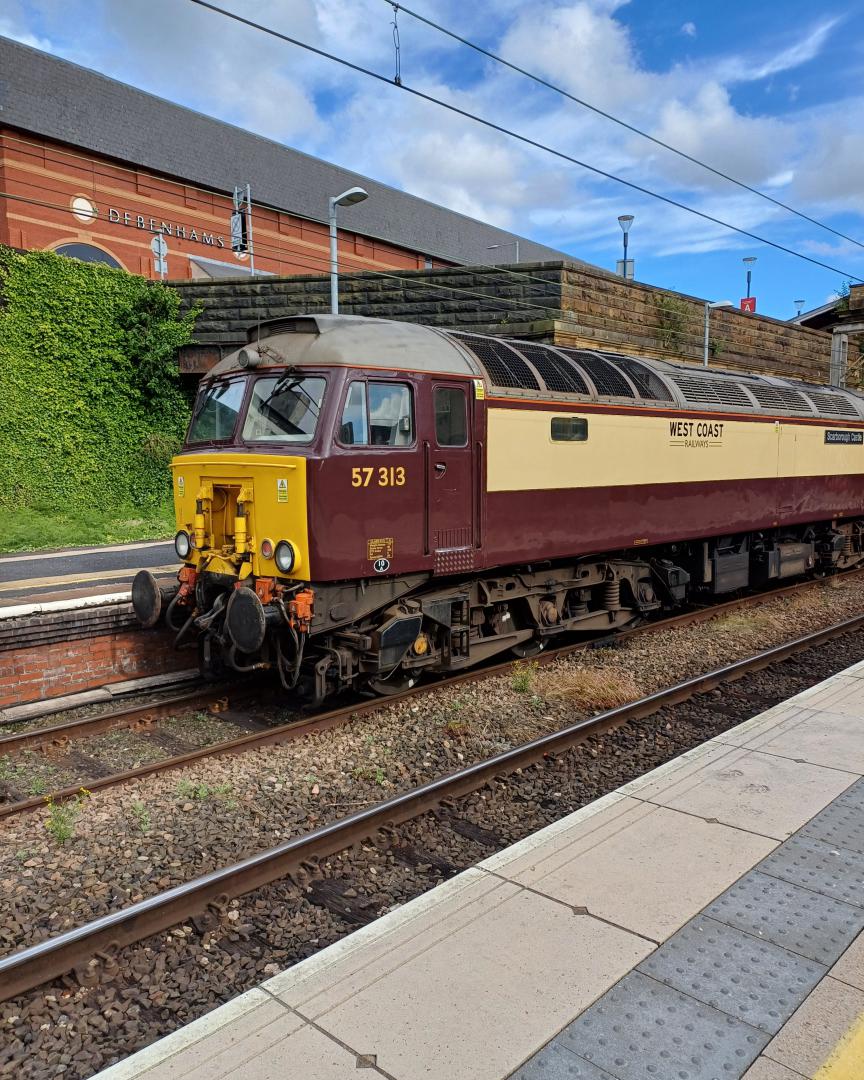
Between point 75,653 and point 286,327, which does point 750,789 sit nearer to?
point 286,327

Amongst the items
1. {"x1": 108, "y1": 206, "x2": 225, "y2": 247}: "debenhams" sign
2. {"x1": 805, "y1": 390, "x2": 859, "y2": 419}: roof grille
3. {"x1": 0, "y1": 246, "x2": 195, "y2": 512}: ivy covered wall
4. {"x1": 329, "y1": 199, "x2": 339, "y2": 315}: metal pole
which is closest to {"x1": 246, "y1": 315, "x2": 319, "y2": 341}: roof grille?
{"x1": 329, "y1": 199, "x2": 339, "y2": 315}: metal pole

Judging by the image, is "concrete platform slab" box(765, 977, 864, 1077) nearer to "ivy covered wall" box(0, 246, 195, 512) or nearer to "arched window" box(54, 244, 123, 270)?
"ivy covered wall" box(0, 246, 195, 512)

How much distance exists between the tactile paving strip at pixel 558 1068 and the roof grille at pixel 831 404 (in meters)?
12.9

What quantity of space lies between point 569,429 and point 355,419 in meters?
2.91

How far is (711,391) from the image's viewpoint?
11312 millimetres

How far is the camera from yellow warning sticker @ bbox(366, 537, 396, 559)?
281 inches

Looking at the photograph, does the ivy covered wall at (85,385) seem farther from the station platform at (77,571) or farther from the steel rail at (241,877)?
the steel rail at (241,877)

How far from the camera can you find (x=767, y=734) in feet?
21.9

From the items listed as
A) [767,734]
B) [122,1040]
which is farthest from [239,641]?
[767,734]

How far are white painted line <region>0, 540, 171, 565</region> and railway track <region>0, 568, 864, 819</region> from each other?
6667mm

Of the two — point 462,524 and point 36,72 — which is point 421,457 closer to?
point 462,524

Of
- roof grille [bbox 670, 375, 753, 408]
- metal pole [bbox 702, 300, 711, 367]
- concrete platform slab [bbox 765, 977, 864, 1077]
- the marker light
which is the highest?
metal pole [bbox 702, 300, 711, 367]

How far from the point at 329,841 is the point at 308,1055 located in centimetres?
207

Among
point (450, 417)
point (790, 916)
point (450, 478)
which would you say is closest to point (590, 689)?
point (450, 478)
